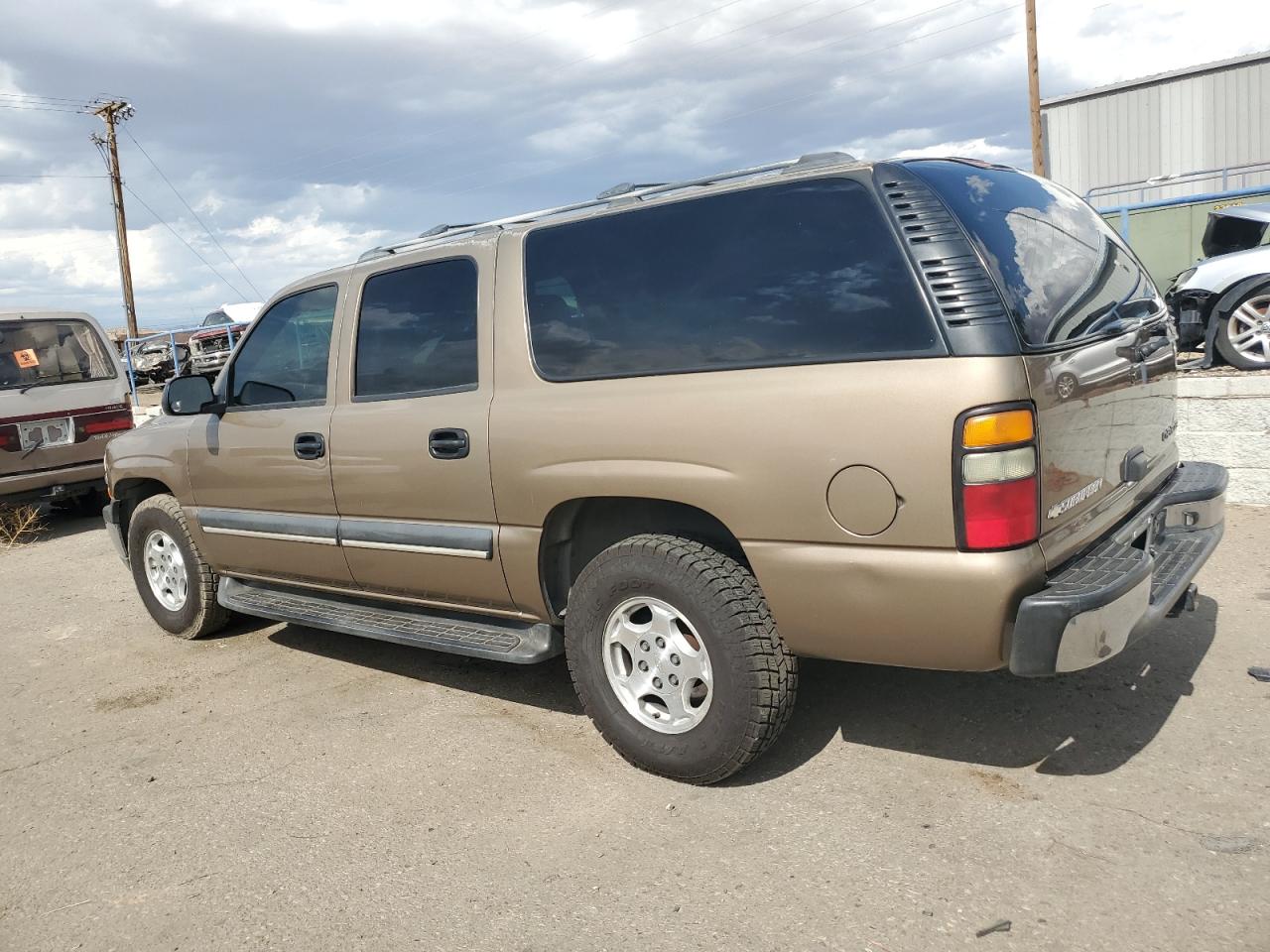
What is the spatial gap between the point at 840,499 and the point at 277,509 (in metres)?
2.87

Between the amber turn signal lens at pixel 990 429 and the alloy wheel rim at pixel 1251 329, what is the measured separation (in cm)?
522

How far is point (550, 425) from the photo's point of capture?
3.50 metres

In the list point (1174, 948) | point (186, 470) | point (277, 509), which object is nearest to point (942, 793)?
point (1174, 948)

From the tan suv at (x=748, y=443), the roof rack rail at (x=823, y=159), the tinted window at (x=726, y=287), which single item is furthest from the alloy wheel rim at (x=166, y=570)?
the roof rack rail at (x=823, y=159)

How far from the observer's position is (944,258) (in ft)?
9.07

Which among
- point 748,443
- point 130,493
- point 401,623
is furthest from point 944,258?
point 130,493

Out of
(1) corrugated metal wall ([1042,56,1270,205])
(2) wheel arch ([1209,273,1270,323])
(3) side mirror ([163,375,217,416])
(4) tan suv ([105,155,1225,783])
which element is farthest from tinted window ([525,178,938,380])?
→ (1) corrugated metal wall ([1042,56,1270,205])

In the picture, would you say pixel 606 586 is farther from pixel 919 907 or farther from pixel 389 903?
pixel 919 907

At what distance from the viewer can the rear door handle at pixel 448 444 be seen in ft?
12.3

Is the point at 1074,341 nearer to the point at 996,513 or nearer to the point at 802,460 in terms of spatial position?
the point at 996,513

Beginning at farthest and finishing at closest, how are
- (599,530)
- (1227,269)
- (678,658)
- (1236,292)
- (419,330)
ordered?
(1227,269), (1236,292), (419,330), (599,530), (678,658)

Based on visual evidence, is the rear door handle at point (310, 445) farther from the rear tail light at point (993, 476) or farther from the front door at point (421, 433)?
the rear tail light at point (993, 476)

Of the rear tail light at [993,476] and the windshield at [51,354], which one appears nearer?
the rear tail light at [993,476]

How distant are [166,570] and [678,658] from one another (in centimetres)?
357
